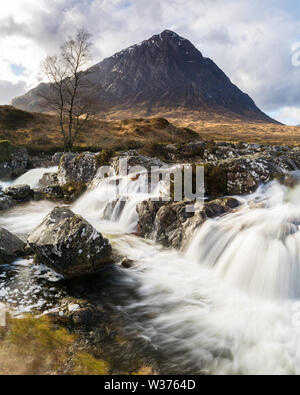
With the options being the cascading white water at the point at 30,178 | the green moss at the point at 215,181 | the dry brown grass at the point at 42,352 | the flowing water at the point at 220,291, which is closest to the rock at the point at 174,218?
the flowing water at the point at 220,291

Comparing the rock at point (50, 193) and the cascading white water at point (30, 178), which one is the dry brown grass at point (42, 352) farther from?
the cascading white water at point (30, 178)

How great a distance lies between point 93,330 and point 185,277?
3.32m

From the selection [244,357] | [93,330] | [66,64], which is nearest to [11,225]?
[93,330]

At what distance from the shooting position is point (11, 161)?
26938 mm

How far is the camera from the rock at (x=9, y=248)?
791 centimetres

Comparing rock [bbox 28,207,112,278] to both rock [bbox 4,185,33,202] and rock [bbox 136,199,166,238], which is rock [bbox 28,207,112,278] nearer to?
rock [bbox 136,199,166,238]

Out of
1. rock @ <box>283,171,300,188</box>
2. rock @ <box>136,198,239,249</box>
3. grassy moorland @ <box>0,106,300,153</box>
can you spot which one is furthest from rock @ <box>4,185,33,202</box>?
grassy moorland @ <box>0,106,300,153</box>

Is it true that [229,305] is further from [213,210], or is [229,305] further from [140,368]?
[213,210]

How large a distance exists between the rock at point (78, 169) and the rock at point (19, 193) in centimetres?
246

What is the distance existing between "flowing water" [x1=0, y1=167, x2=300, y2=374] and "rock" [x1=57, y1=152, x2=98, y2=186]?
8923 mm

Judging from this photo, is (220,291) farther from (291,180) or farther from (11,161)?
(11,161)

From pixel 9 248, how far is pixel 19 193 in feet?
34.8

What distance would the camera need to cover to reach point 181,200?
1066cm

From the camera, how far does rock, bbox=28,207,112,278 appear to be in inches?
286
